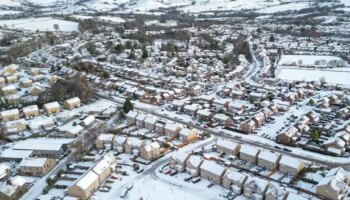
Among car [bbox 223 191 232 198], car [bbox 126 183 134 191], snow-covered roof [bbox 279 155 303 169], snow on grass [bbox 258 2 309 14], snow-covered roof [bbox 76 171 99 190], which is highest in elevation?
snow on grass [bbox 258 2 309 14]

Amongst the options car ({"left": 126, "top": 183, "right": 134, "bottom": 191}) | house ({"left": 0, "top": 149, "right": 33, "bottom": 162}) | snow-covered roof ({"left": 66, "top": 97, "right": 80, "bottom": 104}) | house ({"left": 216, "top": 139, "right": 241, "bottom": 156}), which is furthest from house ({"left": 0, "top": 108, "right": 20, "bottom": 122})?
house ({"left": 216, "top": 139, "right": 241, "bottom": 156})

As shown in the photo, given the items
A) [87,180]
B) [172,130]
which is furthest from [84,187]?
[172,130]

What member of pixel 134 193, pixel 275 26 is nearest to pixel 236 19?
pixel 275 26

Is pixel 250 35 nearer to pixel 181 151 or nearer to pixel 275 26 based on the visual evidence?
pixel 275 26

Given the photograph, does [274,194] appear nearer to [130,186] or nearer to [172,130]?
[130,186]

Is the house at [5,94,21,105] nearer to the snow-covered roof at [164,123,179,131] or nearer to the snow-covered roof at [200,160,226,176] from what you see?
the snow-covered roof at [164,123,179,131]
